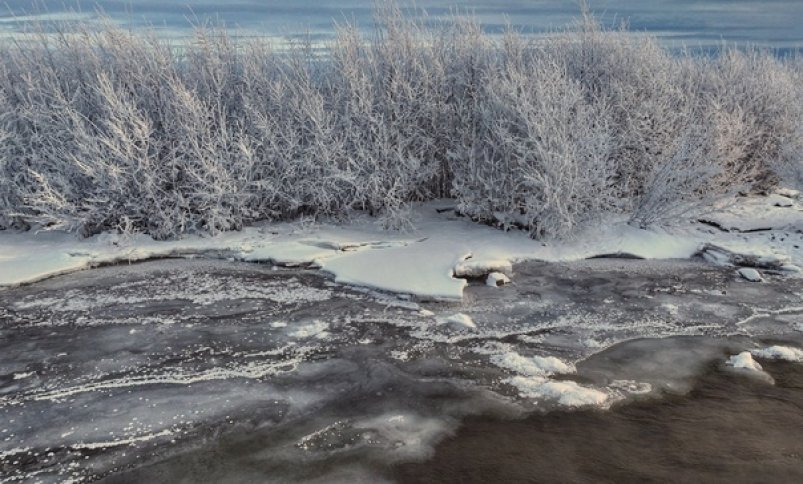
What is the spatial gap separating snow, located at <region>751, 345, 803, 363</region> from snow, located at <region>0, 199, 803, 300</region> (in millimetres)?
4353

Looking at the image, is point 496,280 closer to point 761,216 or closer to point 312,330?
point 312,330

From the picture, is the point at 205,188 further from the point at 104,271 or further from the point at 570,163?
the point at 570,163

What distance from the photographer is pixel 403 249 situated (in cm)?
1219

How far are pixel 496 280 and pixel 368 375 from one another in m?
4.18

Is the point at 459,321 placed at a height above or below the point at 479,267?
above

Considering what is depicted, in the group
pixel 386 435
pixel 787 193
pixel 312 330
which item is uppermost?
pixel 386 435

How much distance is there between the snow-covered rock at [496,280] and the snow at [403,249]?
1.05ft

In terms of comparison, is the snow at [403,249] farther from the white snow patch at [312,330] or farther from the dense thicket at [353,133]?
the white snow patch at [312,330]

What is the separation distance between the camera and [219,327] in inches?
347

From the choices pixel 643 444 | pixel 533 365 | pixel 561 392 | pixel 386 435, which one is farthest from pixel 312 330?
pixel 643 444

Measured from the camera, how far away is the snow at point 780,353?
24.9ft

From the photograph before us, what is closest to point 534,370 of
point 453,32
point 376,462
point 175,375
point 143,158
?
point 376,462

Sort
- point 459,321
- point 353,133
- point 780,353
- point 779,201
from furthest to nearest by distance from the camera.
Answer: point 779,201 → point 353,133 → point 459,321 → point 780,353

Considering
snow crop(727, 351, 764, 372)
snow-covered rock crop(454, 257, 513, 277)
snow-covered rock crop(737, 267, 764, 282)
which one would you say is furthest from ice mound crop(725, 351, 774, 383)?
snow-covered rock crop(454, 257, 513, 277)
